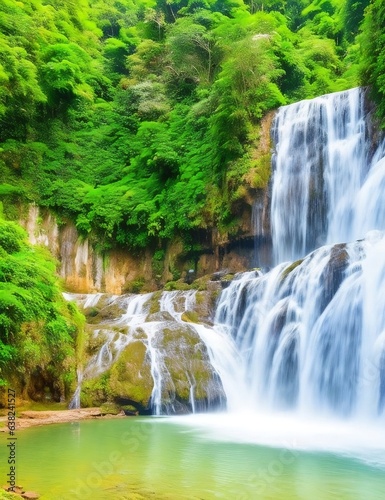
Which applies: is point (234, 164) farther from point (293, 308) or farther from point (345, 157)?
point (293, 308)

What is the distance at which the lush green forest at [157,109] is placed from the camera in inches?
792

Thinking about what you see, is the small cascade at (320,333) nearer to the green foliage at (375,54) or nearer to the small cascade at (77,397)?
the small cascade at (77,397)

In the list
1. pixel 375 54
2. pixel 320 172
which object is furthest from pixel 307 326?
pixel 375 54

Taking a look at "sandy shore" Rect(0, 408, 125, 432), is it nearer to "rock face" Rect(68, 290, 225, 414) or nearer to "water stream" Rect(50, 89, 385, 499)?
"rock face" Rect(68, 290, 225, 414)

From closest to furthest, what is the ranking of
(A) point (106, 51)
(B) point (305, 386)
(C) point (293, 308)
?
1. (B) point (305, 386)
2. (C) point (293, 308)
3. (A) point (106, 51)

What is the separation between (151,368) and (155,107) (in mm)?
18123

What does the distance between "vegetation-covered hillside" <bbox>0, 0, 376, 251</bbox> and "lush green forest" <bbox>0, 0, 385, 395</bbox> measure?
7 cm

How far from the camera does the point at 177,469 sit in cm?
611

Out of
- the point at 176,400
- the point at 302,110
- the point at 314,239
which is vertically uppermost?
the point at 302,110

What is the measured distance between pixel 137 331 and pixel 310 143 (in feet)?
32.9

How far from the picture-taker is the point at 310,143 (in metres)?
18.6

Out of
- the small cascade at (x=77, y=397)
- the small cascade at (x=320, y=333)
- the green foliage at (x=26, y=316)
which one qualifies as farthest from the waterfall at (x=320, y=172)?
the green foliage at (x=26, y=316)

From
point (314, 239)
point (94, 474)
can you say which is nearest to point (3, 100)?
point (314, 239)

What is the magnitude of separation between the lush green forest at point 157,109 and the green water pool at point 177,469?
5.02 m
